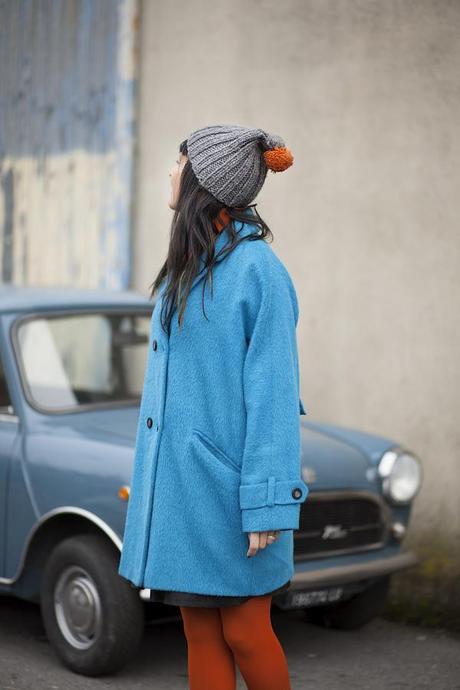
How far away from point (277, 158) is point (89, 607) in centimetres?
220

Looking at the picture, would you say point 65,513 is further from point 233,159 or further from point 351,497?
point 233,159

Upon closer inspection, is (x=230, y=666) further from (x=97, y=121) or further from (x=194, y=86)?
(x=97, y=121)

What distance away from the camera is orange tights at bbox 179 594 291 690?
2852 mm

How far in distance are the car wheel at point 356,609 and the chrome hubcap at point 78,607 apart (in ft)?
4.20

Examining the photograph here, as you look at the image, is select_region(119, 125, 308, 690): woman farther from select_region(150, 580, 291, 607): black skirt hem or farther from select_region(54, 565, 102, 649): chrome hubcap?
select_region(54, 565, 102, 649): chrome hubcap

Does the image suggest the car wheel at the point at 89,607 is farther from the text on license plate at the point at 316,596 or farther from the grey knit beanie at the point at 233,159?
the grey knit beanie at the point at 233,159

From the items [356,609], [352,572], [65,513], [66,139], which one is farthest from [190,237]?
[66,139]

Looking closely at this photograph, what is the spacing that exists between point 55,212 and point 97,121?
2.66 ft

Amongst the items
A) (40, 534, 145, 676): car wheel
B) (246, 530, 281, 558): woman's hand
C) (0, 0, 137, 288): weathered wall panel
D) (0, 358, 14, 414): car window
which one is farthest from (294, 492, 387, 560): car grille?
(0, 0, 137, 288): weathered wall panel

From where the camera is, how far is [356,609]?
5.20 m

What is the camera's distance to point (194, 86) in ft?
25.7

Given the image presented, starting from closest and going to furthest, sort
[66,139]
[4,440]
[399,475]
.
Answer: [4,440]
[399,475]
[66,139]

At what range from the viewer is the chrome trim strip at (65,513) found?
4336 millimetres

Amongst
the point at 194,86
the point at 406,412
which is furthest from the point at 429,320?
the point at 194,86
